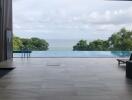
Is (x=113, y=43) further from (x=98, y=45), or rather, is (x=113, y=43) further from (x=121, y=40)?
(x=98, y=45)

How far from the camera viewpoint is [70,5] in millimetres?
28297

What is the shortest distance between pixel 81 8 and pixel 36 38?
6.11m

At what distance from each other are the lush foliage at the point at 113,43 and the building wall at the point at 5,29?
21.2ft

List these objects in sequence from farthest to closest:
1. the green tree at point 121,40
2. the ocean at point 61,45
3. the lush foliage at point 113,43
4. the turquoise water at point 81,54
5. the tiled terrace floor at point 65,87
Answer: the green tree at point 121,40 < the lush foliage at point 113,43 < the ocean at point 61,45 < the turquoise water at point 81,54 < the tiled terrace floor at point 65,87

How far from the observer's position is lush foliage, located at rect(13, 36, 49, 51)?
945 inches

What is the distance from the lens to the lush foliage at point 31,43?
24.0m

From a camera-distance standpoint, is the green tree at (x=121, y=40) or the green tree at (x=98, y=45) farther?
the green tree at (x=121, y=40)

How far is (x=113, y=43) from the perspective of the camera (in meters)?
25.2

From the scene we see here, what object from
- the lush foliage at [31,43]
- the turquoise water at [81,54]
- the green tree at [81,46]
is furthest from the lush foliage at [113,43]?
the lush foliage at [31,43]

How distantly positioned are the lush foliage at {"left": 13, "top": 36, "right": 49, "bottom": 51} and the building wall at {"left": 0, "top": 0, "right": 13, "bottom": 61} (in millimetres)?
4566

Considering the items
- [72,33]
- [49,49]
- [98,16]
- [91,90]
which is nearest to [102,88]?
[91,90]

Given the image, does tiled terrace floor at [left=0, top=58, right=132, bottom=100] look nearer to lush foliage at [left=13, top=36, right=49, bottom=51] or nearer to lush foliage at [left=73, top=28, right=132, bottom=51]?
lush foliage at [left=13, top=36, right=49, bottom=51]

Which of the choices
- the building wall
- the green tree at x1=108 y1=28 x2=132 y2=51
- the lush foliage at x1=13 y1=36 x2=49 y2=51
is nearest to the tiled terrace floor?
the building wall

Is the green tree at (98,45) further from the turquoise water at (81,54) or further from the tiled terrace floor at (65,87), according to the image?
the tiled terrace floor at (65,87)
